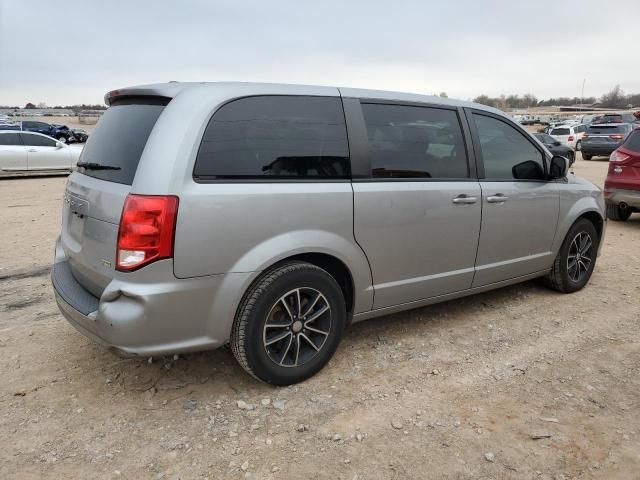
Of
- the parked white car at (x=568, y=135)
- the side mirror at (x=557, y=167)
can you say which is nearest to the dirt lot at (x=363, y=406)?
the side mirror at (x=557, y=167)

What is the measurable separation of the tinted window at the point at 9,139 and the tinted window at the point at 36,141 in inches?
6.1

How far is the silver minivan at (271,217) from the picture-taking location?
104 inches

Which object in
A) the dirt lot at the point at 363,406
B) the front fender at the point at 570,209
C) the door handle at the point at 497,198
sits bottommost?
the dirt lot at the point at 363,406

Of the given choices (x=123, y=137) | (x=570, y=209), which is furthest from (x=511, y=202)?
(x=123, y=137)

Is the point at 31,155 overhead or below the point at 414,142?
below

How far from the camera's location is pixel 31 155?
588 inches

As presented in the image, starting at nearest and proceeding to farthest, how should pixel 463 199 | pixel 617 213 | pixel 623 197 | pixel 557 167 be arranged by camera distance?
pixel 463 199
pixel 557 167
pixel 623 197
pixel 617 213

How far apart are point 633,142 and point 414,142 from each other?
616 centimetres

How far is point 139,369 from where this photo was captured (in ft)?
11.0

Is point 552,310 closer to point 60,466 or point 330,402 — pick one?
point 330,402

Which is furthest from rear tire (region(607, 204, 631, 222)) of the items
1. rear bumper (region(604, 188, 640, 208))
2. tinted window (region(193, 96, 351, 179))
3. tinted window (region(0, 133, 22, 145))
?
tinted window (region(0, 133, 22, 145))

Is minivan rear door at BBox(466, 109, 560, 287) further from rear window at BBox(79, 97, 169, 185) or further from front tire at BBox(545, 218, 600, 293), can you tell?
rear window at BBox(79, 97, 169, 185)

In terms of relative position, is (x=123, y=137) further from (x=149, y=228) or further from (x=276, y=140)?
(x=276, y=140)

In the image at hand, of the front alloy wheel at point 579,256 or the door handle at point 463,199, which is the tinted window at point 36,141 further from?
the front alloy wheel at point 579,256
